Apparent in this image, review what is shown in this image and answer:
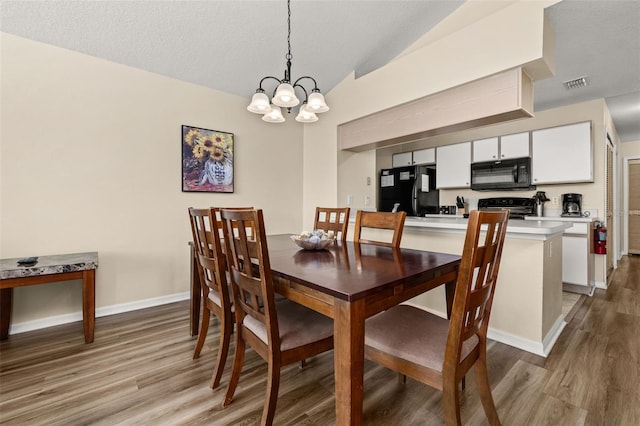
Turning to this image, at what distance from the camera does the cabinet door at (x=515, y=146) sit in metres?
3.85

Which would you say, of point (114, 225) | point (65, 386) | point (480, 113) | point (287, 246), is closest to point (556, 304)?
point (480, 113)

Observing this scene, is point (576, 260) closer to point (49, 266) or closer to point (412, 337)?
point (412, 337)

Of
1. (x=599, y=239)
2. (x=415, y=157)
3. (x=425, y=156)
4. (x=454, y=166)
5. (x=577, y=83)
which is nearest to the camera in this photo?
(x=577, y=83)

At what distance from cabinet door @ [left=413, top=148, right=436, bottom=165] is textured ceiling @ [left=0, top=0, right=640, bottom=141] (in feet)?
5.13

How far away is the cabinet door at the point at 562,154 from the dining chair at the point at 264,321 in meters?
3.81

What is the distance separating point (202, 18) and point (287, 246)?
2087 millimetres

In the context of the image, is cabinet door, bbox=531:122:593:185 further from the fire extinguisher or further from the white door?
the white door

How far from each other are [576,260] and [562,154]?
1323 millimetres

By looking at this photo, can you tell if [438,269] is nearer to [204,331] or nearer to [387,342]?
[387,342]

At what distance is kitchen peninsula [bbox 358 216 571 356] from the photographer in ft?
6.56

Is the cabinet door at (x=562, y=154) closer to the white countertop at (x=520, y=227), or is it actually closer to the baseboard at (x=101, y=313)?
the white countertop at (x=520, y=227)

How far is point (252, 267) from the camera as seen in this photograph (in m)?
1.33

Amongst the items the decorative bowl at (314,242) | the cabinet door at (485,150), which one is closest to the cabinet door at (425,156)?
the cabinet door at (485,150)

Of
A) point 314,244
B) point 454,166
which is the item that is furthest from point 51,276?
point 454,166
